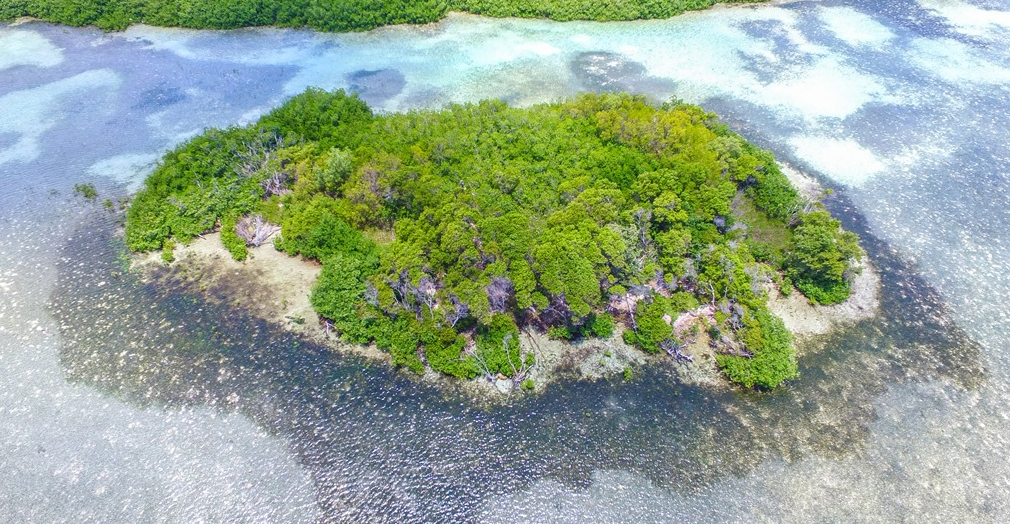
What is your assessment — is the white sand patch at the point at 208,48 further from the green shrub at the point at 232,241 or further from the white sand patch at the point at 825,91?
the white sand patch at the point at 825,91

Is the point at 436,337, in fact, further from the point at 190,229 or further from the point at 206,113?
the point at 206,113

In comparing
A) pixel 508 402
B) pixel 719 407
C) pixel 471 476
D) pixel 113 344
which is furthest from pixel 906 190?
pixel 113 344

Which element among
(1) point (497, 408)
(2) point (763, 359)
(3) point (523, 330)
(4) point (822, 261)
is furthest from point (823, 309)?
(1) point (497, 408)

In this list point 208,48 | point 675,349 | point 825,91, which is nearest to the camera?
point 675,349

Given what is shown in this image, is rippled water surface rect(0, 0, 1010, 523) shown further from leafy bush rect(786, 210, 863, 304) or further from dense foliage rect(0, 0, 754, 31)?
dense foliage rect(0, 0, 754, 31)

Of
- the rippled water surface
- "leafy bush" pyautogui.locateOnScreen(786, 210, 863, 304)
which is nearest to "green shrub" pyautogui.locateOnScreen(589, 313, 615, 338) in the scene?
the rippled water surface

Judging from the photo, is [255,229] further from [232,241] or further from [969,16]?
[969,16]
